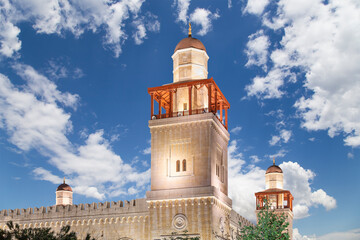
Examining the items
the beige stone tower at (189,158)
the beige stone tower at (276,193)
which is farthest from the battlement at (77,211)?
the beige stone tower at (276,193)

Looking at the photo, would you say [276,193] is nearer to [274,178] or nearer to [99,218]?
[274,178]

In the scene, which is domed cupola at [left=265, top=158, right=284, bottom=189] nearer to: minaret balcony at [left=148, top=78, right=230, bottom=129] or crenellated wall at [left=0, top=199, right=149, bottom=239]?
minaret balcony at [left=148, top=78, right=230, bottom=129]

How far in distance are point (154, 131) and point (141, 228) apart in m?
9.09

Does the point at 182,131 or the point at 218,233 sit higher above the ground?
the point at 182,131

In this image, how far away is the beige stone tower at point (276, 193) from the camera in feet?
215

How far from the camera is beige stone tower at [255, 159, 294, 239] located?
215 feet

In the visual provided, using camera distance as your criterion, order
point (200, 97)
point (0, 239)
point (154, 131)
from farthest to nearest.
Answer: point (200, 97) < point (154, 131) < point (0, 239)

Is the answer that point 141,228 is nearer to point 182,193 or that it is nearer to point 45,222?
point 182,193

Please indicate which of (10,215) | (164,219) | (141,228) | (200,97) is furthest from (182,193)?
(10,215)

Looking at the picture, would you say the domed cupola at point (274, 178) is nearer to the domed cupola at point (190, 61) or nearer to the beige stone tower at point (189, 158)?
the beige stone tower at point (189, 158)

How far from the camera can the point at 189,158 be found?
43.6 m

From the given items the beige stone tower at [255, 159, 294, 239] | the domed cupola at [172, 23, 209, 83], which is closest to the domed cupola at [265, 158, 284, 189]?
the beige stone tower at [255, 159, 294, 239]

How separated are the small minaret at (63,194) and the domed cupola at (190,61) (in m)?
26.9

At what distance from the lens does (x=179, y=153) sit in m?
44.0
